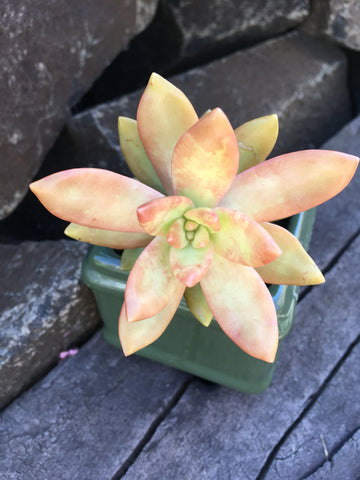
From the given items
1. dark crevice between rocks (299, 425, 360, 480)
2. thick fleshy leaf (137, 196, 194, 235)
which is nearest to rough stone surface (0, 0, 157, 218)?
thick fleshy leaf (137, 196, 194, 235)

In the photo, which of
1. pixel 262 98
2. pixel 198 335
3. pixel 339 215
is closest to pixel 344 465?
pixel 198 335

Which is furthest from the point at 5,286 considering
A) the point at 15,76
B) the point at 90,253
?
the point at 15,76

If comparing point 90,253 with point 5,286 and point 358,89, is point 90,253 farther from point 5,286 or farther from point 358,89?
point 358,89

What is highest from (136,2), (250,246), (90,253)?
(136,2)

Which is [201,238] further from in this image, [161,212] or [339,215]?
[339,215]

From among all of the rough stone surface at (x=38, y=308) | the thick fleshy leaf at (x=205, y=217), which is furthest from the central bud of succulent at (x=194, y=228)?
the rough stone surface at (x=38, y=308)
